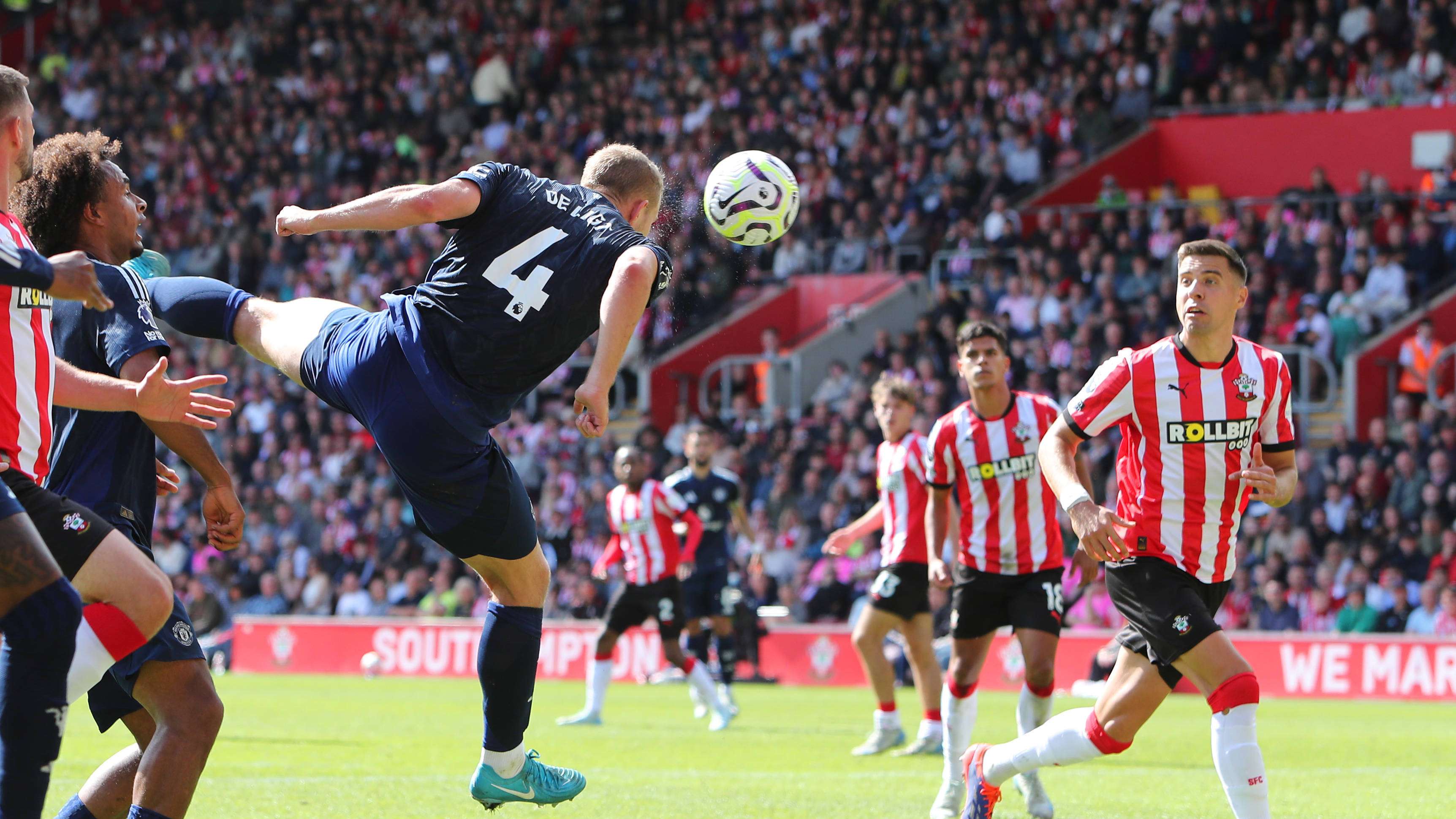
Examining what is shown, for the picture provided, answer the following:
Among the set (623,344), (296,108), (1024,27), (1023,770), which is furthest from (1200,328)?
(296,108)

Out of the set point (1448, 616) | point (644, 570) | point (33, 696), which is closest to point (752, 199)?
point (33, 696)

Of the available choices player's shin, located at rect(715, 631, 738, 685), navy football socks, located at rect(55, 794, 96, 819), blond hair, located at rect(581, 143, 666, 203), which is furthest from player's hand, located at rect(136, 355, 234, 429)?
player's shin, located at rect(715, 631, 738, 685)

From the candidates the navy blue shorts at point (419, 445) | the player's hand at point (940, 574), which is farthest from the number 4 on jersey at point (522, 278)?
the player's hand at point (940, 574)

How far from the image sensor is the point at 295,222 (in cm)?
530

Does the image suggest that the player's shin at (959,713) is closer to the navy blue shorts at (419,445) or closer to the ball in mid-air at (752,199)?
the ball in mid-air at (752,199)

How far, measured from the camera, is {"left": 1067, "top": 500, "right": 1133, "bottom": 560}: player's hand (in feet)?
19.2

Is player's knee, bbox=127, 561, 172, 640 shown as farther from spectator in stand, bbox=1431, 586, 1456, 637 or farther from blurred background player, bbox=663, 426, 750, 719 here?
spectator in stand, bbox=1431, 586, 1456, 637

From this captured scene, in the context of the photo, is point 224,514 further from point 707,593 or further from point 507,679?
point 707,593

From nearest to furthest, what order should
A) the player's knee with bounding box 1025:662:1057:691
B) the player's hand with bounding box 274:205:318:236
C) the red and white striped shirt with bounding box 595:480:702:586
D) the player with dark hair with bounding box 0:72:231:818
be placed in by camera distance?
the player with dark hair with bounding box 0:72:231:818, the player's hand with bounding box 274:205:318:236, the player's knee with bounding box 1025:662:1057:691, the red and white striped shirt with bounding box 595:480:702:586

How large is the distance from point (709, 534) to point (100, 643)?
11.6 m

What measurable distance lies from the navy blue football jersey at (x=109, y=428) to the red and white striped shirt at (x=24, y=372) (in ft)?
1.17

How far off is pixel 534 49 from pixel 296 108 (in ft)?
16.1

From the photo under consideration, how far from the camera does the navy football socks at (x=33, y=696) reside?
14.3ft

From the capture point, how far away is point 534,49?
3094 centimetres
